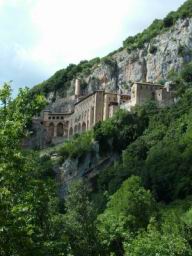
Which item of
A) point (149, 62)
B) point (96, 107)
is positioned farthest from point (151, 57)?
point (96, 107)

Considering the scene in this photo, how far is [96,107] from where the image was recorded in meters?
103

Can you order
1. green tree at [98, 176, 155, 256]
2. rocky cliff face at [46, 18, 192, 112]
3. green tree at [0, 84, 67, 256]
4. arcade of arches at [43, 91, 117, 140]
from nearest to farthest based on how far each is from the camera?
green tree at [0, 84, 67, 256] → green tree at [98, 176, 155, 256] → arcade of arches at [43, 91, 117, 140] → rocky cliff face at [46, 18, 192, 112]

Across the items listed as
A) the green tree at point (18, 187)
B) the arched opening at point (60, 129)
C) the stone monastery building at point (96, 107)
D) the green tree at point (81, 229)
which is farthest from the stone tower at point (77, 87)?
the green tree at point (18, 187)

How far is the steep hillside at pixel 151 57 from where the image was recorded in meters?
110

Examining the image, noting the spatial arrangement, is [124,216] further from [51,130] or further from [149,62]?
[51,130]

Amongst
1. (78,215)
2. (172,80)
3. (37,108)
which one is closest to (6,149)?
(37,108)

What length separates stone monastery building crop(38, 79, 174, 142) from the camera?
9306 cm

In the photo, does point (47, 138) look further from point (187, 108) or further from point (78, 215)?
point (78, 215)

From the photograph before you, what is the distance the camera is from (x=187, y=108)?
88.3 meters

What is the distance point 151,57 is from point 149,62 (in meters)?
1.28

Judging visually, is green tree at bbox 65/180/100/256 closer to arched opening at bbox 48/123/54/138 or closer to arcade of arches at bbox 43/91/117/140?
arcade of arches at bbox 43/91/117/140

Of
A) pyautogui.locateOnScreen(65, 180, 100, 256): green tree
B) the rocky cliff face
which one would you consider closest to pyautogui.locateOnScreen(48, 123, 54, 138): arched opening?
the rocky cliff face

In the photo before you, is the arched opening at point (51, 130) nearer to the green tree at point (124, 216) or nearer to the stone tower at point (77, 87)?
the stone tower at point (77, 87)

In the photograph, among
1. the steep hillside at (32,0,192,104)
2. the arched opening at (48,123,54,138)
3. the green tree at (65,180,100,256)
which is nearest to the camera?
the green tree at (65,180,100,256)
